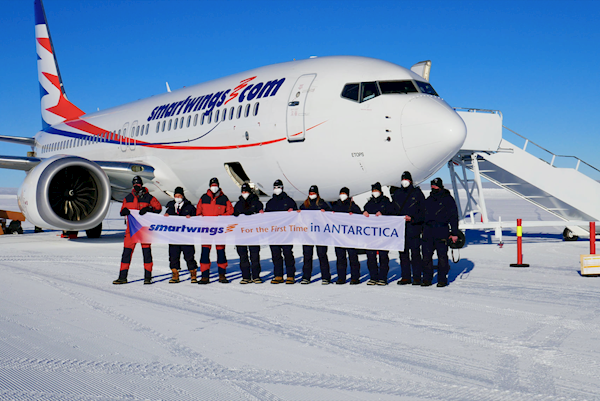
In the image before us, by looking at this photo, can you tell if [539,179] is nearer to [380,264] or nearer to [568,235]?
[568,235]

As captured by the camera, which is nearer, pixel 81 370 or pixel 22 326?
pixel 81 370

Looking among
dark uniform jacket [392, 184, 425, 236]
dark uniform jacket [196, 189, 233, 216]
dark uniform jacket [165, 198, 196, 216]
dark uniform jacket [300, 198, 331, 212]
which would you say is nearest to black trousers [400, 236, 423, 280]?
dark uniform jacket [392, 184, 425, 236]

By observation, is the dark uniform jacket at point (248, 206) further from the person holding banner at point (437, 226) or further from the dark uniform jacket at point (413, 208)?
the person holding banner at point (437, 226)

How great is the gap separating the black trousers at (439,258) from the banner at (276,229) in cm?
36

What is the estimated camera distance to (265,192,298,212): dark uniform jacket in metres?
7.91

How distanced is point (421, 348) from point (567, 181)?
11571 mm

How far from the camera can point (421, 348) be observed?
13.4ft

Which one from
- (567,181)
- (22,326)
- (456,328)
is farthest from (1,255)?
(567,181)

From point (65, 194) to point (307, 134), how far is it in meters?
5.81

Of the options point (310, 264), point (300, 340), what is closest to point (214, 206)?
point (310, 264)

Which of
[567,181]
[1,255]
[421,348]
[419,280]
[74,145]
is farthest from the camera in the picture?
[74,145]

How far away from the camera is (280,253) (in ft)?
25.3

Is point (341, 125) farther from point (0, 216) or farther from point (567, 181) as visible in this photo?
point (0, 216)

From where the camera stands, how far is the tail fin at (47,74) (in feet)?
69.5
